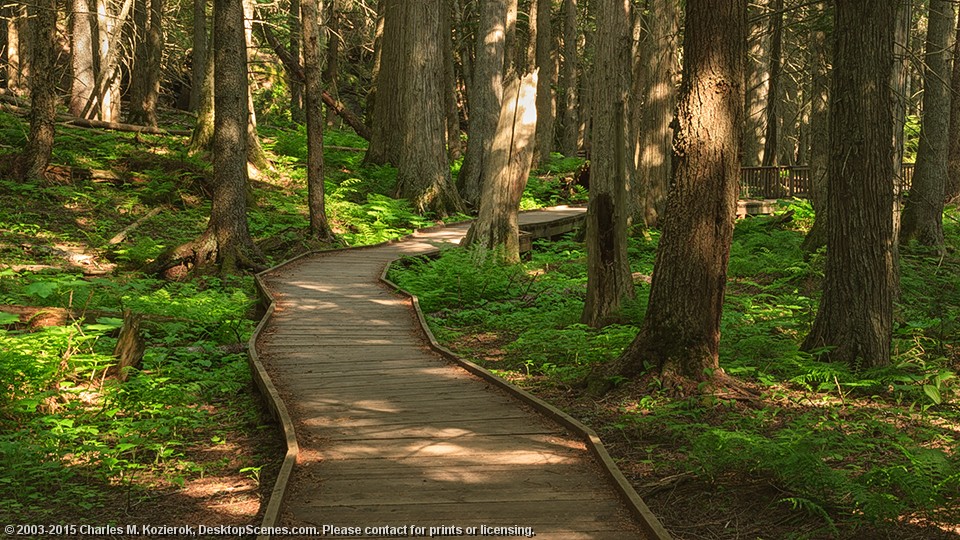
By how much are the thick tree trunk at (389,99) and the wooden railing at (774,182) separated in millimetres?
12743

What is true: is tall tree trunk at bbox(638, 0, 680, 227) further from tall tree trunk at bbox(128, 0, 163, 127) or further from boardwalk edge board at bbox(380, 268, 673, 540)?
tall tree trunk at bbox(128, 0, 163, 127)

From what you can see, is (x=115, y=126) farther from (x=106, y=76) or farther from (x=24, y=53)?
(x=24, y=53)

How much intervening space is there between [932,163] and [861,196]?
11069 mm

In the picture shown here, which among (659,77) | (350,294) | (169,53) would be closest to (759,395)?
(350,294)

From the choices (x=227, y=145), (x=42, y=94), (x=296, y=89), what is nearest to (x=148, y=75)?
(x=42, y=94)

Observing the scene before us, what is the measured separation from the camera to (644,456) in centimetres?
621

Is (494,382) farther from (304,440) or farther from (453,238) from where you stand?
(453,238)

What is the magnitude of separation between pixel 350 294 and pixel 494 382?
4.92 metres

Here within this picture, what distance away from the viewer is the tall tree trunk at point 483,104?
2214 centimetres

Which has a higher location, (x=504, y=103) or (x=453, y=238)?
(x=504, y=103)

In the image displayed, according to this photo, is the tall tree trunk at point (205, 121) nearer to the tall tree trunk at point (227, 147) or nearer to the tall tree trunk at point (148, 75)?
the tall tree trunk at point (148, 75)

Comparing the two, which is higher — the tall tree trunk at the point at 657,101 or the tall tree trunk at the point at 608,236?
the tall tree trunk at the point at 657,101

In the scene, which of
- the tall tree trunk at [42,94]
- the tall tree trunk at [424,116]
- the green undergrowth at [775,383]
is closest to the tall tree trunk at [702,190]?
the green undergrowth at [775,383]

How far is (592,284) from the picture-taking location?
1041 cm
